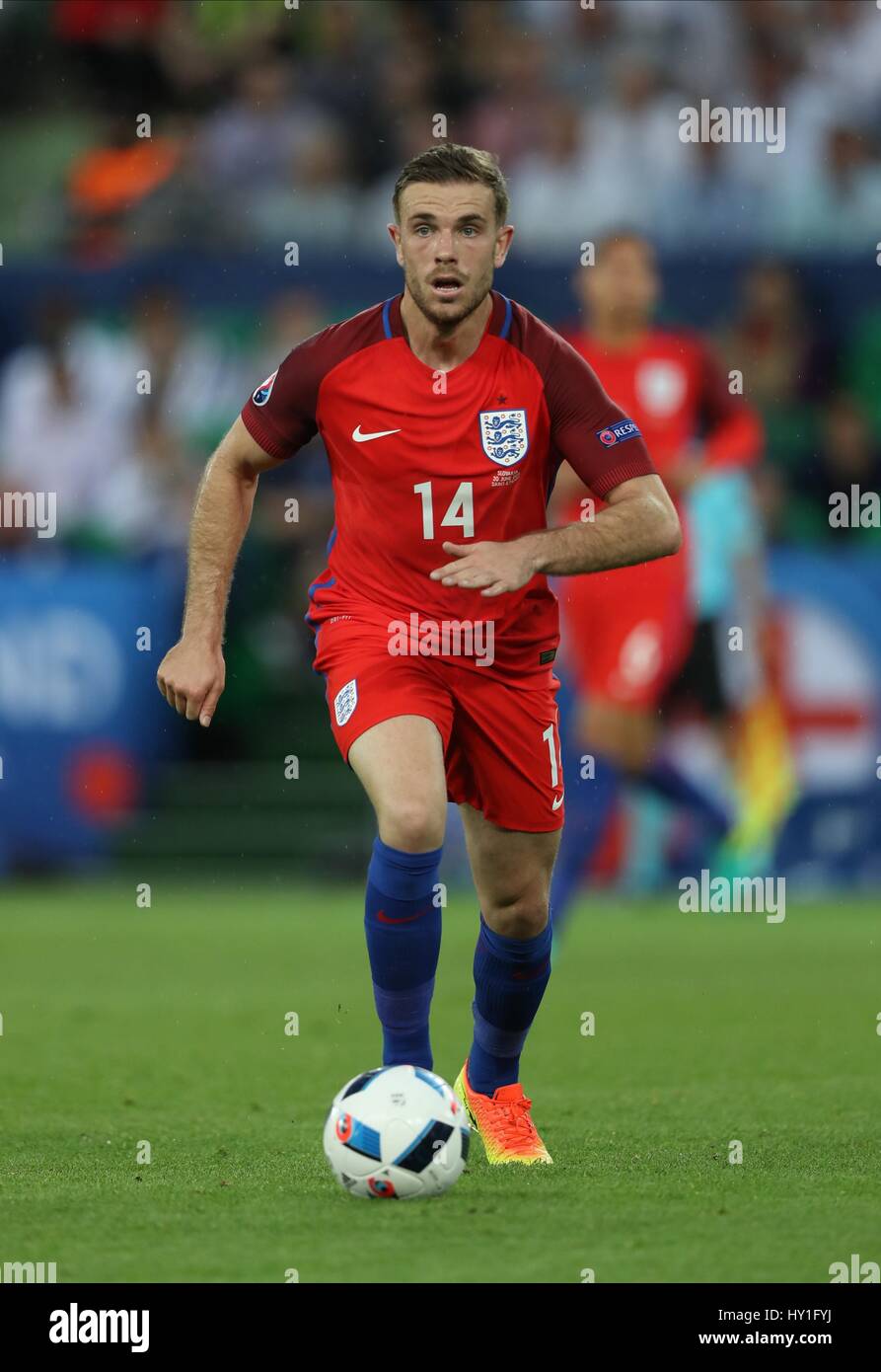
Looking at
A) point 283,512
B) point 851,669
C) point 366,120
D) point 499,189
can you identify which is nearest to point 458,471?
point 499,189

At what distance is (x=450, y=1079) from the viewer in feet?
23.3

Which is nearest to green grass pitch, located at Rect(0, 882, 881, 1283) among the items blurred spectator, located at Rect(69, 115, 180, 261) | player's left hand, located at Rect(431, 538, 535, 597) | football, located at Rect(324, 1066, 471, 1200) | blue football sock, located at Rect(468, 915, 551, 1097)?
football, located at Rect(324, 1066, 471, 1200)

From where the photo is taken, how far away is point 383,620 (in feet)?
18.2

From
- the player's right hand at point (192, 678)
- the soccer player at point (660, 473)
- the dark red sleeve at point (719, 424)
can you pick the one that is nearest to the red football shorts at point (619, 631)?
the soccer player at point (660, 473)

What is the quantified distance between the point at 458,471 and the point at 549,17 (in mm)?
12499

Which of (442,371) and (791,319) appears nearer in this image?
(442,371)

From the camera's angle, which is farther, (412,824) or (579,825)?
(579,825)

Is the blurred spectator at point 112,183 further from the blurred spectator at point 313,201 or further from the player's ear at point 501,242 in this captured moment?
the player's ear at point 501,242

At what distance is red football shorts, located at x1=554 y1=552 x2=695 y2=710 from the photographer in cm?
986

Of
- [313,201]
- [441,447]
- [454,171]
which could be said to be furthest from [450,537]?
[313,201]

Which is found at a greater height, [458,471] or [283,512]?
[283,512]

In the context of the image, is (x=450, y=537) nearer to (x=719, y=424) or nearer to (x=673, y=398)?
(x=673, y=398)

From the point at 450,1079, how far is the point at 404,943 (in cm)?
195
